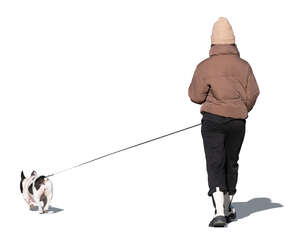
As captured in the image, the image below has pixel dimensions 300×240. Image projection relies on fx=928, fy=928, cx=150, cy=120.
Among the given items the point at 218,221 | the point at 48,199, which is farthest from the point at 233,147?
the point at 48,199

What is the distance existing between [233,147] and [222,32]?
4.39 ft

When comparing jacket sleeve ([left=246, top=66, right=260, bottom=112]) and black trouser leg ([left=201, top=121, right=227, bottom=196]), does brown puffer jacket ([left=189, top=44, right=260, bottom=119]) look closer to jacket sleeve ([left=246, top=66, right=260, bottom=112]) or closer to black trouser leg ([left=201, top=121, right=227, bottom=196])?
jacket sleeve ([left=246, top=66, right=260, bottom=112])

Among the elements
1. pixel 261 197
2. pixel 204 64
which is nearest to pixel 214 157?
pixel 204 64

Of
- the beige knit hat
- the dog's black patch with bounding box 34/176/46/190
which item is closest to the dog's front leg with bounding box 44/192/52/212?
the dog's black patch with bounding box 34/176/46/190

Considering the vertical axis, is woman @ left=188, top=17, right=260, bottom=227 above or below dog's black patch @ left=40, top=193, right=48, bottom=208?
above

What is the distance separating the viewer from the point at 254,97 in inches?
420

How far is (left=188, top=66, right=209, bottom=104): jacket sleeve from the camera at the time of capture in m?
10.6

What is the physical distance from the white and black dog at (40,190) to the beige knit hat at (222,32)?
9.97 ft

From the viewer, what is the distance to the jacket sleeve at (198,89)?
1059 centimetres

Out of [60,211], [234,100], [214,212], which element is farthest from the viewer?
[60,211]

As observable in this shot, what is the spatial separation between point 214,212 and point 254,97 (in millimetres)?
1579

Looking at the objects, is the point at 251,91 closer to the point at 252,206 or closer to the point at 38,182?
the point at 252,206

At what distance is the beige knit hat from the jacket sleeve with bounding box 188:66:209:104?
1.38 feet

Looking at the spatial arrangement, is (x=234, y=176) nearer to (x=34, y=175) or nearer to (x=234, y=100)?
(x=234, y=100)
